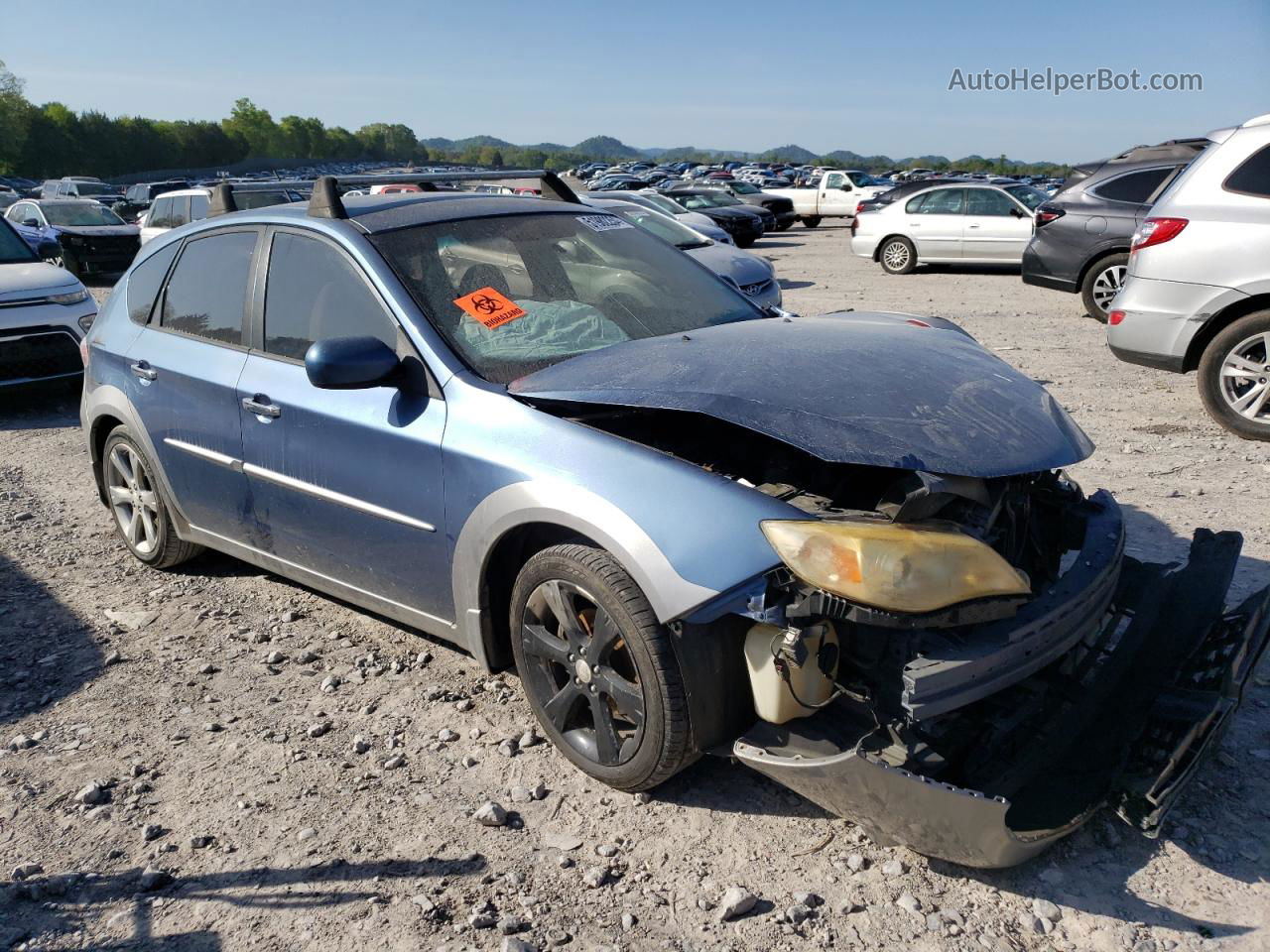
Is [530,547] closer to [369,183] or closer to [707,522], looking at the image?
[707,522]

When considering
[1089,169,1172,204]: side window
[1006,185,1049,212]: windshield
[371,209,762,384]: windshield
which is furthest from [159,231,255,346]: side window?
[1006,185,1049,212]: windshield

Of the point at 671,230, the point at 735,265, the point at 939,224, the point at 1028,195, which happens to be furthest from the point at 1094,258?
the point at 1028,195

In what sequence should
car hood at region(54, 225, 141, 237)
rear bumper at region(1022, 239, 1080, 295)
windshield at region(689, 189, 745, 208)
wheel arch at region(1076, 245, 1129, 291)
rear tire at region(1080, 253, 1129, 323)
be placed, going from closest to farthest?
wheel arch at region(1076, 245, 1129, 291) → rear tire at region(1080, 253, 1129, 323) → rear bumper at region(1022, 239, 1080, 295) → car hood at region(54, 225, 141, 237) → windshield at region(689, 189, 745, 208)

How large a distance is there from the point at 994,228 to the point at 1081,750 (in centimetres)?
1535

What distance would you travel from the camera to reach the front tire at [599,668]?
2.64 meters

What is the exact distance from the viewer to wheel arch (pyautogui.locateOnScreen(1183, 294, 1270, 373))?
619 centimetres

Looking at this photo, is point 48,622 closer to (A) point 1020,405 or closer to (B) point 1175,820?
(A) point 1020,405

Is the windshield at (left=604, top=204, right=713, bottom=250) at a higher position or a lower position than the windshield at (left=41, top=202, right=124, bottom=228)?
higher

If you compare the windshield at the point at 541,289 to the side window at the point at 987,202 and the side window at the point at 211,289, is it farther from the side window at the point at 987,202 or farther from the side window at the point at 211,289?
the side window at the point at 987,202

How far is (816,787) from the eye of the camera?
2471 mm

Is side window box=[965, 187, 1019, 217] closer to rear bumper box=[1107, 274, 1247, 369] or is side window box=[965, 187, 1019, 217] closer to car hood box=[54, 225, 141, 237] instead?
rear bumper box=[1107, 274, 1247, 369]

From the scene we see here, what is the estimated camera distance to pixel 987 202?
1659 cm

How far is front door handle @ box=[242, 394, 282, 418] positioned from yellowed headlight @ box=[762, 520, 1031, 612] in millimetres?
2075

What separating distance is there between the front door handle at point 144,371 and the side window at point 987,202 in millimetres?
15107
